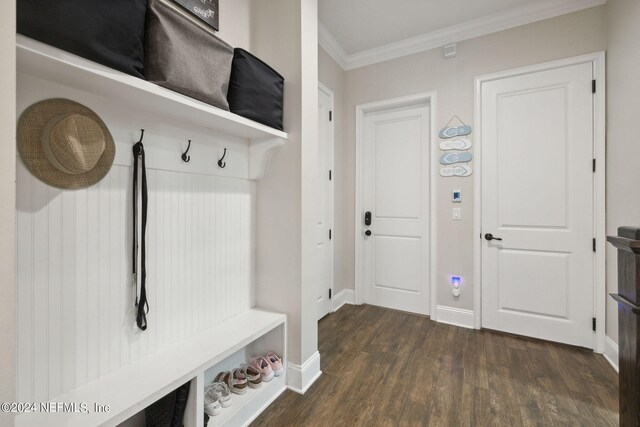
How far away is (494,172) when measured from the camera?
2590 mm

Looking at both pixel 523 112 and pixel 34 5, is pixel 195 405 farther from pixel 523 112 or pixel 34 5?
pixel 523 112

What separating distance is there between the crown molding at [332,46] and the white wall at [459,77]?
18 centimetres

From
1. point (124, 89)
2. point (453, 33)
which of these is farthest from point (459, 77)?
point (124, 89)

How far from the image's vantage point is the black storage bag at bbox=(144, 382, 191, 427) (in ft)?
3.83

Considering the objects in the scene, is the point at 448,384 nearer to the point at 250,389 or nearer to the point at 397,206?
the point at 250,389

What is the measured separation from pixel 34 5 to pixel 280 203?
124 cm

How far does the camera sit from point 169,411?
117cm

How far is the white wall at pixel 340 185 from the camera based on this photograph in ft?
10.2

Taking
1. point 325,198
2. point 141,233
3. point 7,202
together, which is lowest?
point 141,233

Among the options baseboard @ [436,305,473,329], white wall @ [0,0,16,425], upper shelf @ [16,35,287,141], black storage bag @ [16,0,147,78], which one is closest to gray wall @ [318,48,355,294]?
baseboard @ [436,305,473,329]

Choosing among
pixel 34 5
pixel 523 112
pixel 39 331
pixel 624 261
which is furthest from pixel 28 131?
pixel 523 112

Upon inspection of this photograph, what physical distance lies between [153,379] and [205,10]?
1744 millimetres

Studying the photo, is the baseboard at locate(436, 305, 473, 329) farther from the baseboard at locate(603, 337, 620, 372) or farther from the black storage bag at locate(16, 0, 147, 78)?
the black storage bag at locate(16, 0, 147, 78)

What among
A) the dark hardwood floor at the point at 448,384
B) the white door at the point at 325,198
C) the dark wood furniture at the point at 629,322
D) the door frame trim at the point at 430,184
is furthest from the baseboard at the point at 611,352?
the white door at the point at 325,198
